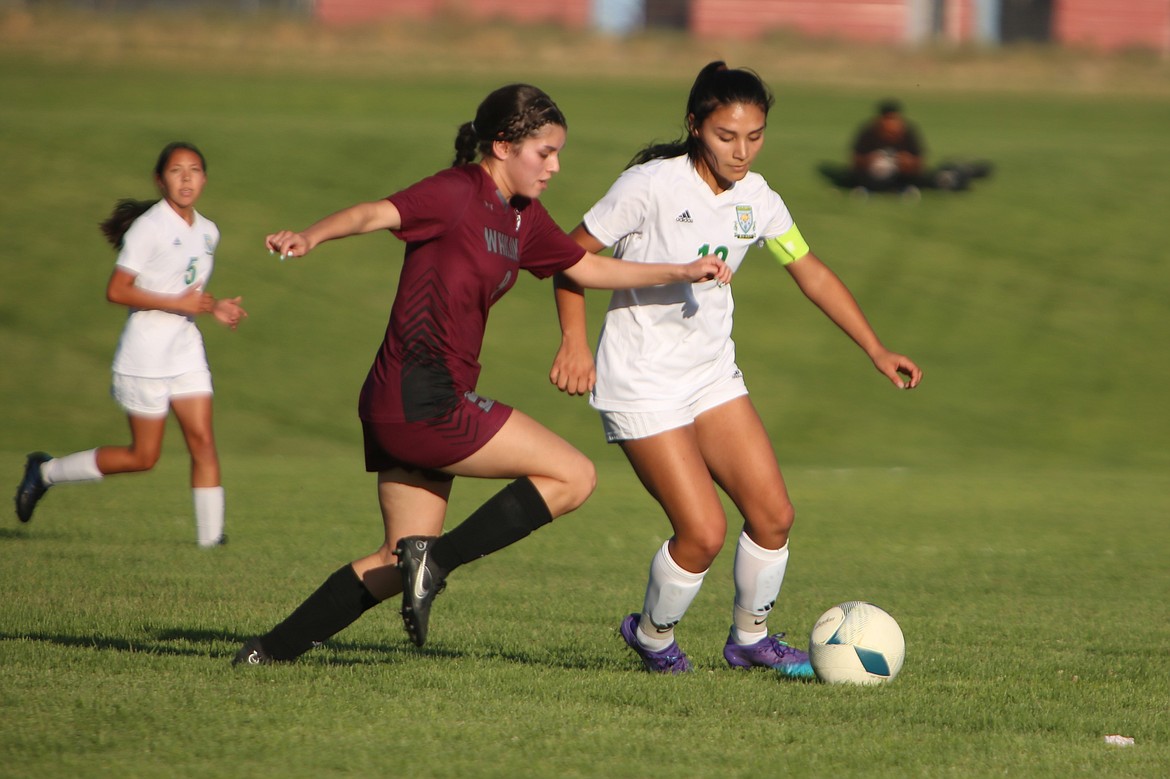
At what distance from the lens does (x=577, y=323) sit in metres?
5.54

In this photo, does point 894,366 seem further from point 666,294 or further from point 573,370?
point 573,370

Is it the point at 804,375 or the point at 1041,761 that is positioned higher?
the point at 1041,761

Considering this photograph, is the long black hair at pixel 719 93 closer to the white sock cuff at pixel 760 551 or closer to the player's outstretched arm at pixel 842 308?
the player's outstretched arm at pixel 842 308

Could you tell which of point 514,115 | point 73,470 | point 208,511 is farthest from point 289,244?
point 73,470

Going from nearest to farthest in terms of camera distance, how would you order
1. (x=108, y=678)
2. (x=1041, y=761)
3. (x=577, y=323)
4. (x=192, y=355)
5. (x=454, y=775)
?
(x=454, y=775) → (x=1041, y=761) → (x=108, y=678) → (x=577, y=323) → (x=192, y=355)

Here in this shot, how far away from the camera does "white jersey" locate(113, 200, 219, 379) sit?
8.38m

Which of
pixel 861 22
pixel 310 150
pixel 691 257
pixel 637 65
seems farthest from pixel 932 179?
pixel 861 22

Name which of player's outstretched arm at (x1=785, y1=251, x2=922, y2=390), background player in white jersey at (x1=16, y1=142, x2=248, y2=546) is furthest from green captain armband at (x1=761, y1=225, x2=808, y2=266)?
background player in white jersey at (x1=16, y1=142, x2=248, y2=546)

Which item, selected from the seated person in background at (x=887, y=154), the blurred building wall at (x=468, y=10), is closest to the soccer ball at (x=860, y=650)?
the seated person in background at (x=887, y=154)

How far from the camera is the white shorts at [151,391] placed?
8445 mm

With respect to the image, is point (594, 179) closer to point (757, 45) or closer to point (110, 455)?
point (110, 455)

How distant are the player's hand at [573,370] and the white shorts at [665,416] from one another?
19cm

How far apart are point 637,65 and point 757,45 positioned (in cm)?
545

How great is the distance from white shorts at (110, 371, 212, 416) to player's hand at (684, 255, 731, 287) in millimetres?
4167
